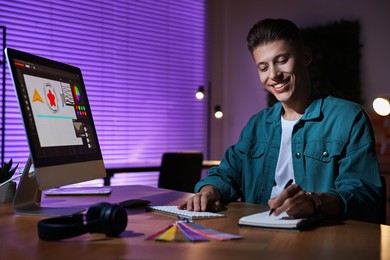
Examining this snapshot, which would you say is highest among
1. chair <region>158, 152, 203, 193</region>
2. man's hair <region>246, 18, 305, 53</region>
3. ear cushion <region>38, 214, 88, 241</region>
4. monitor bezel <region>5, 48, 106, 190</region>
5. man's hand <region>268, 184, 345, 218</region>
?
man's hair <region>246, 18, 305, 53</region>

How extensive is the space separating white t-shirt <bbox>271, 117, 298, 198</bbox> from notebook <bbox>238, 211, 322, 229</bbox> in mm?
578

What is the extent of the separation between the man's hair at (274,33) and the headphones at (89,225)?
97 cm

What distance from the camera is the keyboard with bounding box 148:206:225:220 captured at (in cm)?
136

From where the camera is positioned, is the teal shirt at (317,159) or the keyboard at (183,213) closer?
the keyboard at (183,213)

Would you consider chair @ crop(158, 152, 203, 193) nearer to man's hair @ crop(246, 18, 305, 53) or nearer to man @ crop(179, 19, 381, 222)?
man @ crop(179, 19, 381, 222)

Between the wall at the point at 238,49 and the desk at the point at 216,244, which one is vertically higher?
the wall at the point at 238,49

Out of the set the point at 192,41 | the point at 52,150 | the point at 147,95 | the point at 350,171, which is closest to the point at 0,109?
the point at 147,95

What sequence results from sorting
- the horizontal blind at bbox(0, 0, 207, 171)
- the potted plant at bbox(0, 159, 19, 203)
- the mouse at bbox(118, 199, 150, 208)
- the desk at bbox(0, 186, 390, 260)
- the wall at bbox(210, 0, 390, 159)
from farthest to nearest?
the wall at bbox(210, 0, 390, 159)
the horizontal blind at bbox(0, 0, 207, 171)
the potted plant at bbox(0, 159, 19, 203)
the mouse at bbox(118, 199, 150, 208)
the desk at bbox(0, 186, 390, 260)

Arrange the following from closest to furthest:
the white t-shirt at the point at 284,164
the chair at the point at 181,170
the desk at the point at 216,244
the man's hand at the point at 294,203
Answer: the desk at the point at 216,244, the man's hand at the point at 294,203, the white t-shirt at the point at 284,164, the chair at the point at 181,170

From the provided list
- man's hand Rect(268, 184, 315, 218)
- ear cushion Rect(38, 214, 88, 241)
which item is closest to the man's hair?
man's hand Rect(268, 184, 315, 218)

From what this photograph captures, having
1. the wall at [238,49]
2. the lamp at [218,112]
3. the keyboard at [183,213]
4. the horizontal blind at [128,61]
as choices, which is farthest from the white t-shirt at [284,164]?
the wall at [238,49]

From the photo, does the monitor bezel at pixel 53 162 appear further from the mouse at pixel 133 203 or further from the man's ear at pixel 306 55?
the man's ear at pixel 306 55

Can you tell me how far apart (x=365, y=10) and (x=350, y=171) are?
373 centimetres

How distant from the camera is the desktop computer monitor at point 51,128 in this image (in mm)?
1344
